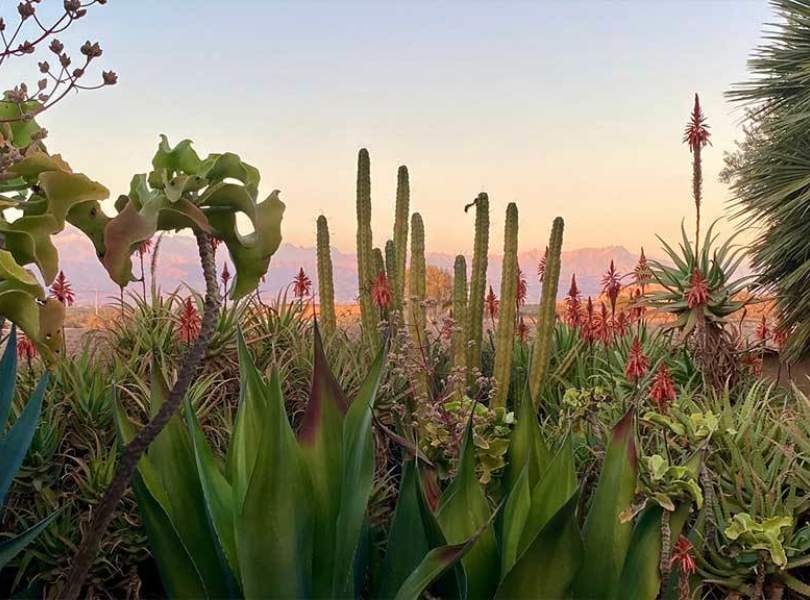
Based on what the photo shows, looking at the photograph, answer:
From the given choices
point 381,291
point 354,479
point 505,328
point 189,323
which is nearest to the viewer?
point 354,479

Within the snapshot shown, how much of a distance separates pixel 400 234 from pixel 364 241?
260 mm

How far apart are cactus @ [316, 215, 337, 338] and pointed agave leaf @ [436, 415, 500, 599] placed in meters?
3.23

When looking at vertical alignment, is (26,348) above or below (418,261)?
below

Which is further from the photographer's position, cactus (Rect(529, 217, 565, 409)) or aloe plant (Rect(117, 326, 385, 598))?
cactus (Rect(529, 217, 565, 409))

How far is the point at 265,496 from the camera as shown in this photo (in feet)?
6.26

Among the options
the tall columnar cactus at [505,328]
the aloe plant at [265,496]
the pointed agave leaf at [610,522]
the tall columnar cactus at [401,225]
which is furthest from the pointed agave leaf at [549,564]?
the tall columnar cactus at [401,225]

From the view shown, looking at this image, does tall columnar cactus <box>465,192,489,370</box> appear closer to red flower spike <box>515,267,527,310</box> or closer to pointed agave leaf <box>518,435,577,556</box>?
red flower spike <box>515,267,527,310</box>

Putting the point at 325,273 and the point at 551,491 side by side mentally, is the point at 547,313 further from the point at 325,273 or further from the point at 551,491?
the point at 551,491

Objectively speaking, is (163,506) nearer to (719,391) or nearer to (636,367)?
(636,367)

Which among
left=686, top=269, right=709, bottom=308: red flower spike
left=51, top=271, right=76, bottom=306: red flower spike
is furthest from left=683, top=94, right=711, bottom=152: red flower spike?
left=51, top=271, right=76, bottom=306: red flower spike

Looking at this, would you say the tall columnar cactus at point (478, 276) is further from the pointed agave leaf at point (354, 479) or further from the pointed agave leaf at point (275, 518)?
the pointed agave leaf at point (275, 518)

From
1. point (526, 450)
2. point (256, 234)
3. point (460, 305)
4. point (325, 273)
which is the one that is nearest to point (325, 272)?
point (325, 273)

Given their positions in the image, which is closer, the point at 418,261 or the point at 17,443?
the point at 17,443

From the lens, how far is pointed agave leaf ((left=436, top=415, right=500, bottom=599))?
2.39 metres
